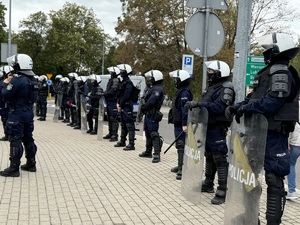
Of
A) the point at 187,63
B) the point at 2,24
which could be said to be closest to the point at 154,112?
the point at 187,63

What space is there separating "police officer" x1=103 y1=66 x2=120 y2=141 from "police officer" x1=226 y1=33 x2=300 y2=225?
277 inches

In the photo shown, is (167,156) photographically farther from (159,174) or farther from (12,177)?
(12,177)

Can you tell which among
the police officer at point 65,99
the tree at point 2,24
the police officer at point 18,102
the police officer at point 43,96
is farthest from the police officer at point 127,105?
the tree at point 2,24

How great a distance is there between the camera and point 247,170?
383 cm

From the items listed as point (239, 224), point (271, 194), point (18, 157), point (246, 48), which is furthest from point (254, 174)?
point (18, 157)

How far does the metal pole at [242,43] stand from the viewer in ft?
18.6

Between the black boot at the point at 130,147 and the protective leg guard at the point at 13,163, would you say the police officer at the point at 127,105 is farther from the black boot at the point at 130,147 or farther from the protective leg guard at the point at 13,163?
the protective leg guard at the point at 13,163

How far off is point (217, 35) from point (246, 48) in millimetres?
1217

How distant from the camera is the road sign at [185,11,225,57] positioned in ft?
22.4

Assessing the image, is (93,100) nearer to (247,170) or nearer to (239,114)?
(239,114)

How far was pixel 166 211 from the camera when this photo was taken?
4980mm

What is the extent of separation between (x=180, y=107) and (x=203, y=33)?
1.37 metres

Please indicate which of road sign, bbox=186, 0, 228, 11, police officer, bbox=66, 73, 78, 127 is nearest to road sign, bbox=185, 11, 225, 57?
road sign, bbox=186, 0, 228, 11

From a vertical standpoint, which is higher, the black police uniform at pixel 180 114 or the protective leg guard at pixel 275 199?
the black police uniform at pixel 180 114
